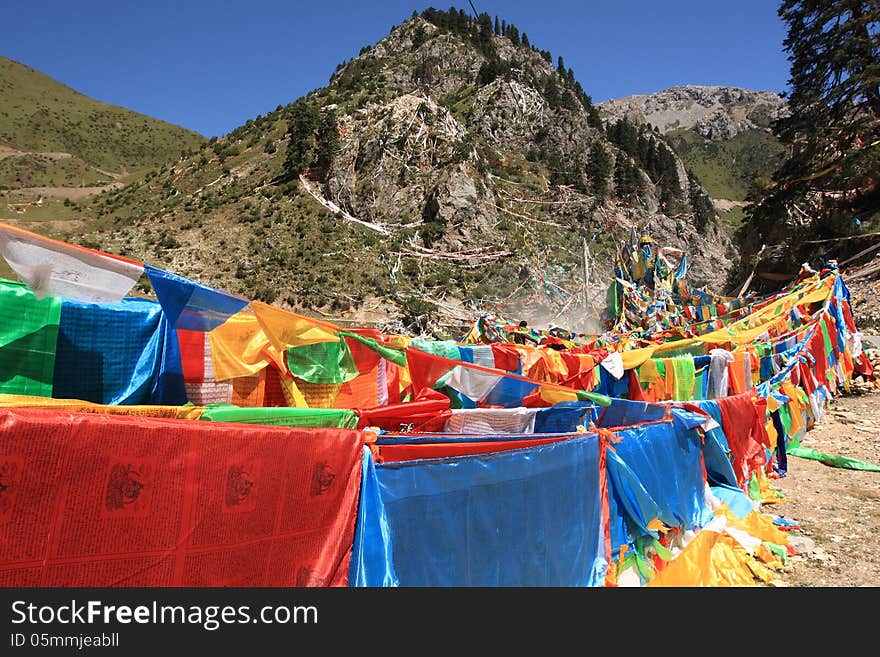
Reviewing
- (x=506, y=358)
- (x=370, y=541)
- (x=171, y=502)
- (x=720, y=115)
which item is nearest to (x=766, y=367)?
(x=506, y=358)

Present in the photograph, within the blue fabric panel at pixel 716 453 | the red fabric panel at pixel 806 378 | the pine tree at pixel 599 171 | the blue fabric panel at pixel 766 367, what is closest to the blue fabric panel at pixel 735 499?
the blue fabric panel at pixel 716 453

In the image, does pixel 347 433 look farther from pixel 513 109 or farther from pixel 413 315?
pixel 513 109

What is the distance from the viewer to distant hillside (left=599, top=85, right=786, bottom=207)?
11950cm

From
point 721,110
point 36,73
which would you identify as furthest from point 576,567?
point 721,110

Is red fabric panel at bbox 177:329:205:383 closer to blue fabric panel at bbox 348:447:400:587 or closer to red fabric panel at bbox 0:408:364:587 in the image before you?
red fabric panel at bbox 0:408:364:587

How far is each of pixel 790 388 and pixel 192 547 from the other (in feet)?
31.5

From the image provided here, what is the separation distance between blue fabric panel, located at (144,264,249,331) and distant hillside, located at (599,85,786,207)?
9370cm

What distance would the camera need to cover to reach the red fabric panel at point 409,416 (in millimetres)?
3869

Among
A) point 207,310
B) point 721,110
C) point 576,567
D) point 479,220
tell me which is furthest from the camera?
point 721,110

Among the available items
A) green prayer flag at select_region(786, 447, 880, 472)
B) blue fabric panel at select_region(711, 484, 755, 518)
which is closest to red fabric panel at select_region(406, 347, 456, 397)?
blue fabric panel at select_region(711, 484, 755, 518)

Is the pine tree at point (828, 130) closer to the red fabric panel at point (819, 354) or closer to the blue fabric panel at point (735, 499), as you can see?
the red fabric panel at point (819, 354)

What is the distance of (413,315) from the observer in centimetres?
2488

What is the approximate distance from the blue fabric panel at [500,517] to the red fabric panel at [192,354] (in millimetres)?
2433

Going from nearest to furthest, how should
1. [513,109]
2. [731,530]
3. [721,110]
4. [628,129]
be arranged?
[731,530], [513,109], [628,129], [721,110]
